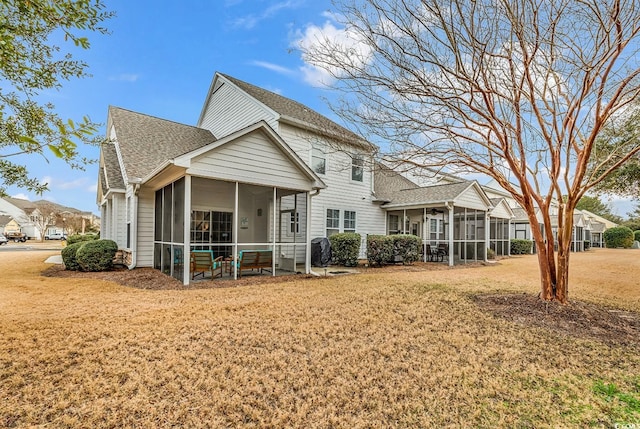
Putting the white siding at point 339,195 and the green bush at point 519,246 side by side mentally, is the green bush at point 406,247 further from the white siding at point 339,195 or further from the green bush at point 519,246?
the green bush at point 519,246

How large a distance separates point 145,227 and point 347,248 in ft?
25.7

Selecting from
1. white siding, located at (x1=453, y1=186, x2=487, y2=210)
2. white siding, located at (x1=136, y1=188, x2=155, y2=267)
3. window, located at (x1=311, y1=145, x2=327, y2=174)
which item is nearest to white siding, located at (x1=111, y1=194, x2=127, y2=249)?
white siding, located at (x1=136, y1=188, x2=155, y2=267)

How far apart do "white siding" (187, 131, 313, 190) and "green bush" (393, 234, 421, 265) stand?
5.53m

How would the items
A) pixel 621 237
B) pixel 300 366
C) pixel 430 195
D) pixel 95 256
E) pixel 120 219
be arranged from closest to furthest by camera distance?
pixel 300 366 < pixel 95 256 < pixel 120 219 < pixel 430 195 < pixel 621 237

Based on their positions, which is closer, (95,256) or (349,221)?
(95,256)

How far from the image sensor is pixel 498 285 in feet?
30.2

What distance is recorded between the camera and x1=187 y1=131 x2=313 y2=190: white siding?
338 inches

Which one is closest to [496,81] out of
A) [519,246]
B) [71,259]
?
[71,259]

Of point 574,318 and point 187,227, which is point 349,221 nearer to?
point 187,227

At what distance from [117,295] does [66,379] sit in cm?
438

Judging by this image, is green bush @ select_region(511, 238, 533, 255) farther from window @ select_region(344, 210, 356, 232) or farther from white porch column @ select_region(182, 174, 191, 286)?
white porch column @ select_region(182, 174, 191, 286)

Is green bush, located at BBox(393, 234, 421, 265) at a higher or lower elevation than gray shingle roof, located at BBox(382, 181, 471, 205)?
lower

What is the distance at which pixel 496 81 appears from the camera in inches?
257

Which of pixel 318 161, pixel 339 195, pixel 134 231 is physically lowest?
pixel 134 231
